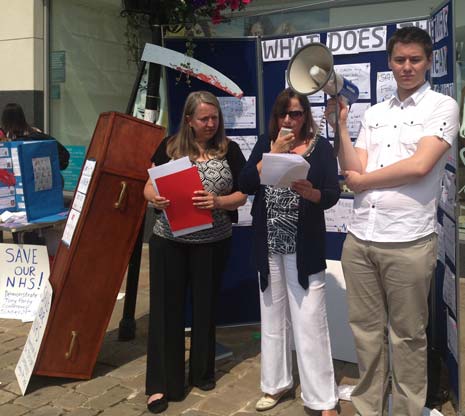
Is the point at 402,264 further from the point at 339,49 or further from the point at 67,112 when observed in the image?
the point at 67,112

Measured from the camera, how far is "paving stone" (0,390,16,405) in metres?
3.54

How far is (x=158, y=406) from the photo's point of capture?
11.1 ft

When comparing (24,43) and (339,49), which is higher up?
(24,43)

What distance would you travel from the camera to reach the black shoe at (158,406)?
337 centimetres

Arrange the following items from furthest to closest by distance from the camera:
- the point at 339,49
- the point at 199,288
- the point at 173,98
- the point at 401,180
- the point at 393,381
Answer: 1. the point at 173,98
2. the point at 339,49
3. the point at 199,288
4. the point at 393,381
5. the point at 401,180

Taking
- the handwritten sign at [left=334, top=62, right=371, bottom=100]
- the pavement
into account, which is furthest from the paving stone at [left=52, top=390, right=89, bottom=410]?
the handwritten sign at [left=334, top=62, right=371, bottom=100]

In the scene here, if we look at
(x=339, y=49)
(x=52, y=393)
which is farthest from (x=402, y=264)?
(x=52, y=393)

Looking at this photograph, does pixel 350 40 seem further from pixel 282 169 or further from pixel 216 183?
pixel 282 169

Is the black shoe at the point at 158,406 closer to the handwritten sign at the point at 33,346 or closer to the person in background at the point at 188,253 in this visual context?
the person in background at the point at 188,253

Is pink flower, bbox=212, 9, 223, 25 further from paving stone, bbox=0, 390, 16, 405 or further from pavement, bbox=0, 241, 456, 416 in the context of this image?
paving stone, bbox=0, 390, 16, 405

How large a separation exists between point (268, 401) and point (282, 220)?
105 cm

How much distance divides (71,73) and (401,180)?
667 centimetres

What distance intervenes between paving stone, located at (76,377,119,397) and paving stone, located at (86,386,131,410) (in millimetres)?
50

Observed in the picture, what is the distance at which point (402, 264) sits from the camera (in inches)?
109
